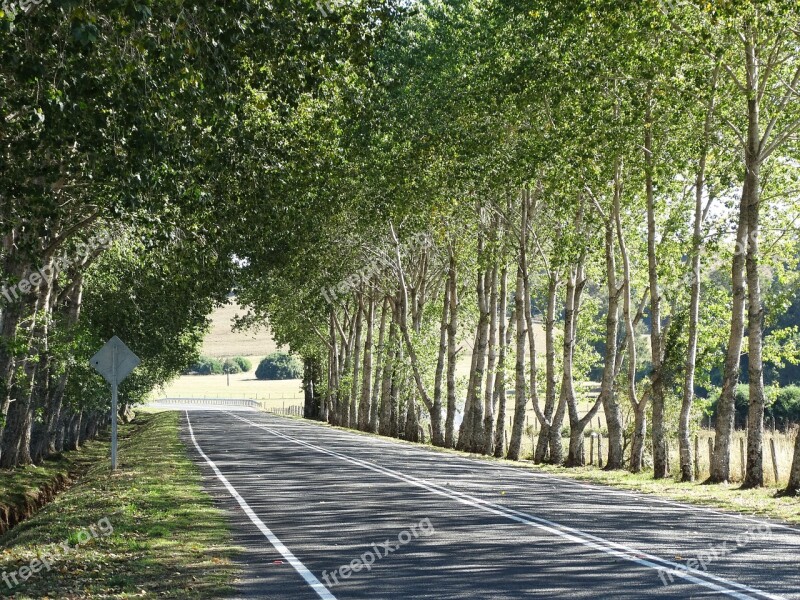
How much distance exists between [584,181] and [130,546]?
1744 cm

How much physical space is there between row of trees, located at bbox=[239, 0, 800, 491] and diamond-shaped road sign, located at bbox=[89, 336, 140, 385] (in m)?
3.90

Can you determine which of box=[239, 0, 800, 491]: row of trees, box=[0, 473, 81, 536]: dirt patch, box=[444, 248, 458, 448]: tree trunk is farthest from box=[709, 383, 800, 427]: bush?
box=[0, 473, 81, 536]: dirt patch

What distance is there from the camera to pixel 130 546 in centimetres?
1330

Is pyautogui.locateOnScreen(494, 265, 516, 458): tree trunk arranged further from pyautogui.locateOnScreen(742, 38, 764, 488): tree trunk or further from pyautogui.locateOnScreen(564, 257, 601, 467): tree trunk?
pyautogui.locateOnScreen(742, 38, 764, 488): tree trunk

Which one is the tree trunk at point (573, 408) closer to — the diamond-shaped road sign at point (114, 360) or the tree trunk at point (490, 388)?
the tree trunk at point (490, 388)

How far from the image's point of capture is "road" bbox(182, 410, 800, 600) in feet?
32.0

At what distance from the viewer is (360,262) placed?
54094 mm

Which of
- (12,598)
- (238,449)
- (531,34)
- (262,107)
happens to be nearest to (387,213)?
(238,449)

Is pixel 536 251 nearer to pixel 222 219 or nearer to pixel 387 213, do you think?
pixel 387 213

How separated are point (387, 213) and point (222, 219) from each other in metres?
16.2

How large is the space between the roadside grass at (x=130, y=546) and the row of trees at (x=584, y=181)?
650 centimetres

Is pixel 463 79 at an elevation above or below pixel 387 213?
above

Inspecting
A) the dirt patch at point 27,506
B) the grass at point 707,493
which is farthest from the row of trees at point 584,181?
the dirt patch at point 27,506

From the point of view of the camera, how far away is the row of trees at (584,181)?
22344mm
